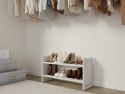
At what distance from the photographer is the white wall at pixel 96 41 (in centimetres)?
260

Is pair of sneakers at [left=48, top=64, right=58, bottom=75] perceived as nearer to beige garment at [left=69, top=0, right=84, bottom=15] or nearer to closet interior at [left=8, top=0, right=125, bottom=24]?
closet interior at [left=8, top=0, right=125, bottom=24]

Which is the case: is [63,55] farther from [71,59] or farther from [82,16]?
[82,16]

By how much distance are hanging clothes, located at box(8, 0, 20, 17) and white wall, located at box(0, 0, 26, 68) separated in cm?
12

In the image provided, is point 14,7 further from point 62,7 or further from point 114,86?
point 114,86

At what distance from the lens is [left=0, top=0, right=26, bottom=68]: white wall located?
3346mm

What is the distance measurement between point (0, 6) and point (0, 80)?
4.24ft

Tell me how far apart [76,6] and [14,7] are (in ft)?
3.88

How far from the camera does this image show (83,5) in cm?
268

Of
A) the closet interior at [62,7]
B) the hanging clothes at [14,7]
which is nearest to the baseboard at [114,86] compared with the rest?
the closet interior at [62,7]

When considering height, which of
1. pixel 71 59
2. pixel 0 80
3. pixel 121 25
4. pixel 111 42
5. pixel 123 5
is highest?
pixel 123 5

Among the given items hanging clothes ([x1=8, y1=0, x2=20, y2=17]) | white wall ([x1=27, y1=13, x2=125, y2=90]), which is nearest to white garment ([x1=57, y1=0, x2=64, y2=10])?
white wall ([x1=27, y1=13, x2=125, y2=90])

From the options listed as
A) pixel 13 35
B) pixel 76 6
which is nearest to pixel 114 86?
pixel 76 6

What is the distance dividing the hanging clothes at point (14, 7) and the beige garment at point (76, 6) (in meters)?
1.04

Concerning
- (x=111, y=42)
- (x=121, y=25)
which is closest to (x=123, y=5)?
(x=121, y=25)
